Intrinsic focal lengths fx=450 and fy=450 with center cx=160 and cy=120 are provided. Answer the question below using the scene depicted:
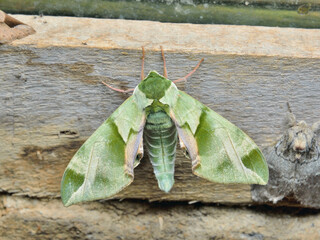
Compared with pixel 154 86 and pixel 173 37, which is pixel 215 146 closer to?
pixel 154 86

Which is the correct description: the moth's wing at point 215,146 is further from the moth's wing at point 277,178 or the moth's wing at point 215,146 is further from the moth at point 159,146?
the moth's wing at point 277,178

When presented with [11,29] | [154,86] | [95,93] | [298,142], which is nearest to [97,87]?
[95,93]

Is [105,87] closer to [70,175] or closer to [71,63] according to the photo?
[71,63]

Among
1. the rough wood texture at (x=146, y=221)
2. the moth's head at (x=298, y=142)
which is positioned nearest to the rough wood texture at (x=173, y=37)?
the moth's head at (x=298, y=142)

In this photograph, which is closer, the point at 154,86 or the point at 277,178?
the point at 154,86

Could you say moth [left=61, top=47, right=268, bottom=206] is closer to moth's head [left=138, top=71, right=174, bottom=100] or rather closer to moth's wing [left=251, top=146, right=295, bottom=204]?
moth's head [left=138, top=71, right=174, bottom=100]

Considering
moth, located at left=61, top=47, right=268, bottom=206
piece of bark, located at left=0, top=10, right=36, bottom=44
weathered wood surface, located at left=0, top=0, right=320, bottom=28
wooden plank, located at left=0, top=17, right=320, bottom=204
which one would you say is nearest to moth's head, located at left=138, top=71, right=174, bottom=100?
→ moth, located at left=61, top=47, right=268, bottom=206
